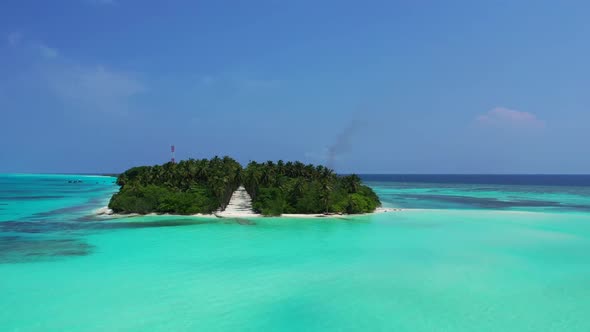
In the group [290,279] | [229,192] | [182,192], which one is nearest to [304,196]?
[229,192]

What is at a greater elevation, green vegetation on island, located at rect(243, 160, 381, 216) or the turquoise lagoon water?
green vegetation on island, located at rect(243, 160, 381, 216)

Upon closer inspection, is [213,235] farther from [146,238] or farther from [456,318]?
[456,318]

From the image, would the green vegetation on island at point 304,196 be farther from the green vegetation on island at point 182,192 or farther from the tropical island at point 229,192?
the green vegetation on island at point 182,192

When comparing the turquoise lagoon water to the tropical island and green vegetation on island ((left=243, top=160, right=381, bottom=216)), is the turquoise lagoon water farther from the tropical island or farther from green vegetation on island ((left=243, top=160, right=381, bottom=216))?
green vegetation on island ((left=243, top=160, right=381, bottom=216))

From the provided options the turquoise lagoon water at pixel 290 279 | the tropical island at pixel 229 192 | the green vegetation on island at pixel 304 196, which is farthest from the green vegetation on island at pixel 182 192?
the turquoise lagoon water at pixel 290 279

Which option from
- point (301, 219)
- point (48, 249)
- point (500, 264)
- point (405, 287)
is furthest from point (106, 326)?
point (301, 219)

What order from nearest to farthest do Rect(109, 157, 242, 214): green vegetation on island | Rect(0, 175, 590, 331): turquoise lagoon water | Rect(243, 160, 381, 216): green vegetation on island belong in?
Rect(0, 175, 590, 331): turquoise lagoon water, Rect(109, 157, 242, 214): green vegetation on island, Rect(243, 160, 381, 216): green vegetation on island

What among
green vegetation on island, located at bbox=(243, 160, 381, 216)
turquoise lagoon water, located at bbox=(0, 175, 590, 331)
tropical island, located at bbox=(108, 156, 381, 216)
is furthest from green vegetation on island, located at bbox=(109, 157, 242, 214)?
turquoise lagoon water, located at bbox=(0, 175, 590, 331)

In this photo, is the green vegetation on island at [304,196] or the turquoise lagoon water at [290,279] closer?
the turquoise lagoon water at [290,279]
